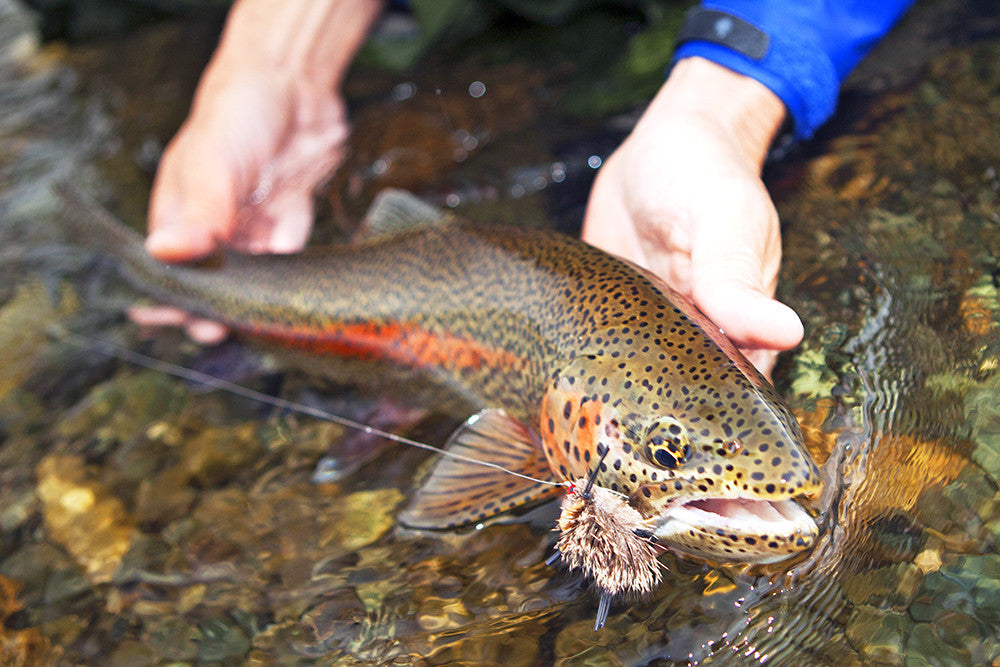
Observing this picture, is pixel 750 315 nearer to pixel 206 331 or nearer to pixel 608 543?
pixel 608 543

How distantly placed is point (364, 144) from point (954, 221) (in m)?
3.29

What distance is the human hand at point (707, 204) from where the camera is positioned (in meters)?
2.07

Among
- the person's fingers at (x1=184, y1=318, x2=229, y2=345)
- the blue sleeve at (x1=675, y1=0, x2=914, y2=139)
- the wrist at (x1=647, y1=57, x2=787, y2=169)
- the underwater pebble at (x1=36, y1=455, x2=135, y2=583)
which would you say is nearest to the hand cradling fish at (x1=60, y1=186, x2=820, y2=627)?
the person's fingers at (x1=184, y1=318, x2=229, y2=345)

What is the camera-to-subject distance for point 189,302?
3787 mm

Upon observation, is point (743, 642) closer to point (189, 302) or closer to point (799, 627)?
point (799, 627)

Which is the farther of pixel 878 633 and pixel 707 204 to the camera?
Answer: pixel 707 204

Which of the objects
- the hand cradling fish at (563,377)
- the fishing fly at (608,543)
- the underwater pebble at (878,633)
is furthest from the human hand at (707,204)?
the underwater pebble at (878,633)

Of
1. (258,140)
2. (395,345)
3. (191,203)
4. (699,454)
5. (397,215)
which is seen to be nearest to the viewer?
(699,454)

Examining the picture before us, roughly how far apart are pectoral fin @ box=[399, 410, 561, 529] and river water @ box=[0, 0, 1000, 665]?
0.34 feet

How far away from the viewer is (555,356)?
240 centimetres

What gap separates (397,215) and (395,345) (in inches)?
23.1

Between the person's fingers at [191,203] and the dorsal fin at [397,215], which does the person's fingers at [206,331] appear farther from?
the dorsal fin at [397,215]

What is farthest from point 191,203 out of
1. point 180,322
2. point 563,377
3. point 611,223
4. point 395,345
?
point 563,377

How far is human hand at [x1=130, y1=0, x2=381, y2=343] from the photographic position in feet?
12.7
